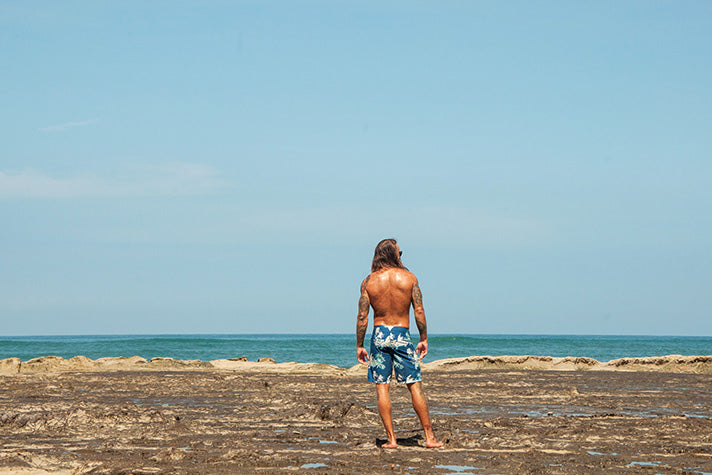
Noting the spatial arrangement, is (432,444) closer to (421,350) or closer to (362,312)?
(421,350)

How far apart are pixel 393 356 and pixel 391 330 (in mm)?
261

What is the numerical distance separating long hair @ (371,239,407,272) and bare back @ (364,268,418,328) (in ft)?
0.35

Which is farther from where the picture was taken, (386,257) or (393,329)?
(386,257)

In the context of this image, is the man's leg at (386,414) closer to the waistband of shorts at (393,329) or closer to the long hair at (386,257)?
the waistband of shorts at (393,329)

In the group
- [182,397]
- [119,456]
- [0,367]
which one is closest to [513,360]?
[182,397]

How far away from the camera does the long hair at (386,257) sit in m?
7.35

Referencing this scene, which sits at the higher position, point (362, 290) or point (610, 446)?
point (362, 290)

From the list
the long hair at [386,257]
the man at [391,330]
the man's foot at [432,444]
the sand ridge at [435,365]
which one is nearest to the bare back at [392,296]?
the man at [391,330]

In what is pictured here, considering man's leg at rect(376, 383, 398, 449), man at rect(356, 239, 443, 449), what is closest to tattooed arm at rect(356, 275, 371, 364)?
man at rect(356, 239, 443, 449)

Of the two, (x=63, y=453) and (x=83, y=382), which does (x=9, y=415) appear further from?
(x=83, y=382)

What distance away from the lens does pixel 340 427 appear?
867 cm

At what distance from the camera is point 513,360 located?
22172mm

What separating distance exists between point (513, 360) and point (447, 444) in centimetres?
1555

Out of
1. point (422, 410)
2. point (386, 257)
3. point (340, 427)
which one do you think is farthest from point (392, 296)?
point (340, 427)
